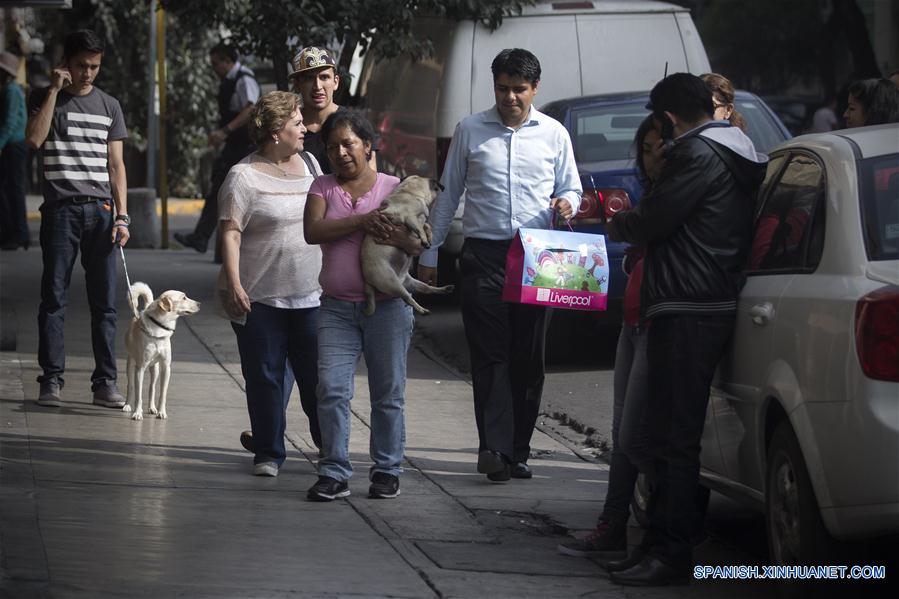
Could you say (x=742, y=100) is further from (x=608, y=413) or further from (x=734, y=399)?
(x=734, y=399)

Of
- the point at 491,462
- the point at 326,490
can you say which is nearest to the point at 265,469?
the point at 326,490

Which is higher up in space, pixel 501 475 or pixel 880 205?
pixel 880 205

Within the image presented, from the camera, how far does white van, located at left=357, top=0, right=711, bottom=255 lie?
1272cm

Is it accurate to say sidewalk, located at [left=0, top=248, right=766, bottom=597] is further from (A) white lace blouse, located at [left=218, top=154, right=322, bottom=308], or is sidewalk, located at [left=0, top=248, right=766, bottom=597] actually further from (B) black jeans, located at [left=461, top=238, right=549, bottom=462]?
(A) white lace blouse, located at [left=218, top=154, right=322, bottom=308]

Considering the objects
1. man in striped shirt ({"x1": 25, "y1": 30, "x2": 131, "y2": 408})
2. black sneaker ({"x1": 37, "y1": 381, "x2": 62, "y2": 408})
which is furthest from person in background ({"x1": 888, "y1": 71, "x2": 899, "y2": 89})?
black sneaker ({"x1": 37, "y1": 381, "x2": 62, "y2": 408})

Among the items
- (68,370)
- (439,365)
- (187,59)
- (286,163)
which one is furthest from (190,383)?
(187,59)

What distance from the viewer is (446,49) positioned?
12.9 metres

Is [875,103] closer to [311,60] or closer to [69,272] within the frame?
[311,60]

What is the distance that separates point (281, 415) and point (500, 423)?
1.05 meters

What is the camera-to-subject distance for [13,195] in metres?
17.9

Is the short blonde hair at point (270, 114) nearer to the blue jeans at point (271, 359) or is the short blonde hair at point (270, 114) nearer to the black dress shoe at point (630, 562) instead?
the blue jeans at point (271, 359)

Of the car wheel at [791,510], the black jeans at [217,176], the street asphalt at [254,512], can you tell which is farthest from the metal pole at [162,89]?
the car wheel at [791,510]

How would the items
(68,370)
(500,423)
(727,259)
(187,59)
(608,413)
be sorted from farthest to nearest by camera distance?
1. (187,59)
2. (68,370)
3. (608,413)
4. (500,423)
5. (727,259)

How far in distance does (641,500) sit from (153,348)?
323 centimetres
